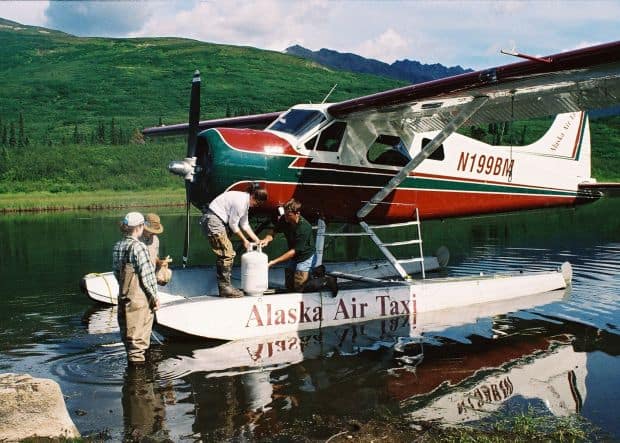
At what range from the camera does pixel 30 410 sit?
15.5 ft

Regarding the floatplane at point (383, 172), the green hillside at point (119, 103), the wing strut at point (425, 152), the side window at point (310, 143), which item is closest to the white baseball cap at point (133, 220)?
the floatplane at point (383, 172)

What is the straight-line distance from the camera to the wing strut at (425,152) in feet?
30.6

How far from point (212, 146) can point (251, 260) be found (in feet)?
5.31

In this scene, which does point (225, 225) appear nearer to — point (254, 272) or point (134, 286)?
point (254, 272)

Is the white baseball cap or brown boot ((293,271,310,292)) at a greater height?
the white baseball cap

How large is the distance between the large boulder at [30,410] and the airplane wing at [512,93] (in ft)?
19.4

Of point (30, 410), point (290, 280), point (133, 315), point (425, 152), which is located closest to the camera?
point (30, 410)

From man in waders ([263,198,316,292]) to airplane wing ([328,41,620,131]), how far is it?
1.74 meters

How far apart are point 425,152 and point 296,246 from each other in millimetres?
2354

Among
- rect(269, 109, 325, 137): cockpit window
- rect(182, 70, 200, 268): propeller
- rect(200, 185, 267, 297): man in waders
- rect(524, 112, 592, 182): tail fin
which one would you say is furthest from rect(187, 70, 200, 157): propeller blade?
rect(524, 112, 592, 182): tail fin

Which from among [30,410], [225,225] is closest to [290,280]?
[225,225]

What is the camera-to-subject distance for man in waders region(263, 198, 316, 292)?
361 inches

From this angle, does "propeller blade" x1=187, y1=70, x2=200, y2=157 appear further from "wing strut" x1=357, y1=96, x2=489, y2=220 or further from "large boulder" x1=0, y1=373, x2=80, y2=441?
"large boulder" x1=0, y1=373, x2=80, y2=441

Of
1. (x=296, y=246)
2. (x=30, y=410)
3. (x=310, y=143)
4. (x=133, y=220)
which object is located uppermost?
(x=310, y=143)
